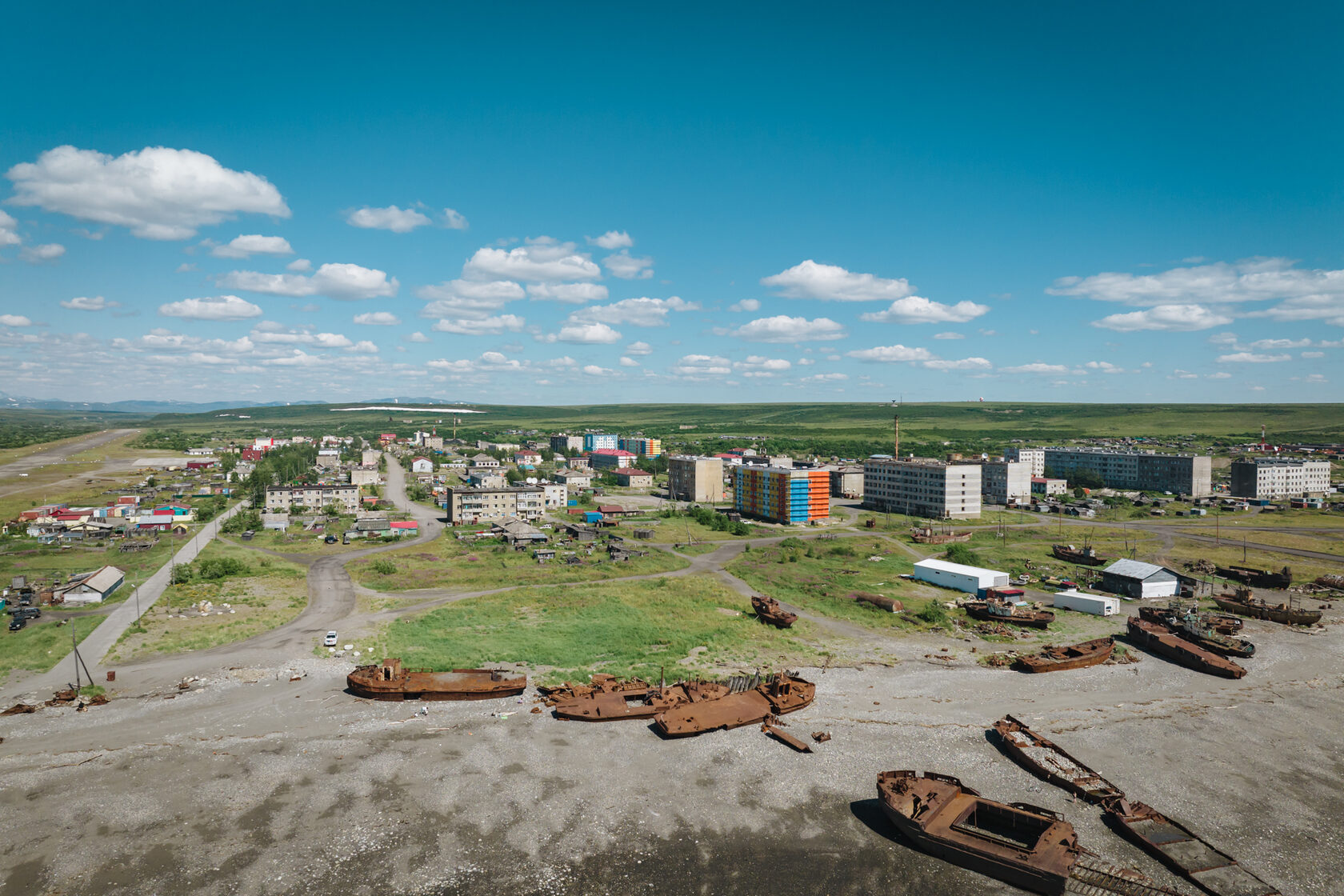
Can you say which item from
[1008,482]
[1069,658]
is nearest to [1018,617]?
[1069,658]

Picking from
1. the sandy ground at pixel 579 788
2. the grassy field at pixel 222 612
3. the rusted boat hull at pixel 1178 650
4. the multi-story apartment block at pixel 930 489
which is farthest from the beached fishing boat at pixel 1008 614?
the multi-story apartment block at pixel 930 489

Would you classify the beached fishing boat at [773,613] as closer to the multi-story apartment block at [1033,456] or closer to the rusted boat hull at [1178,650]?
the rusted boat hull at [1178,650]

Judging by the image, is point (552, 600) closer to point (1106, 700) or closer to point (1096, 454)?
point (1106, 700)

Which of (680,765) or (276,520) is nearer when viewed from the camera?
(680,765)

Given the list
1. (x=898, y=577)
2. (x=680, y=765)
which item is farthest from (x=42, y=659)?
(x=898, y=577)

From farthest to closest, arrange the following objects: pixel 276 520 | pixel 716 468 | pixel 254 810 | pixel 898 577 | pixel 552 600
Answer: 1. pixel 716 468
2. pixel 276 520
3. pixel 898 577
4. pixel 552 600
5. pixel 254 810

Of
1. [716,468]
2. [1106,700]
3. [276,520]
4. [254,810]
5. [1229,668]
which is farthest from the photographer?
[716,468]

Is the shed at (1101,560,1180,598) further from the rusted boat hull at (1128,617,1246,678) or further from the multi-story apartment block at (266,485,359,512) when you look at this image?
the multi-story apartment block at (266,485,359,512)
